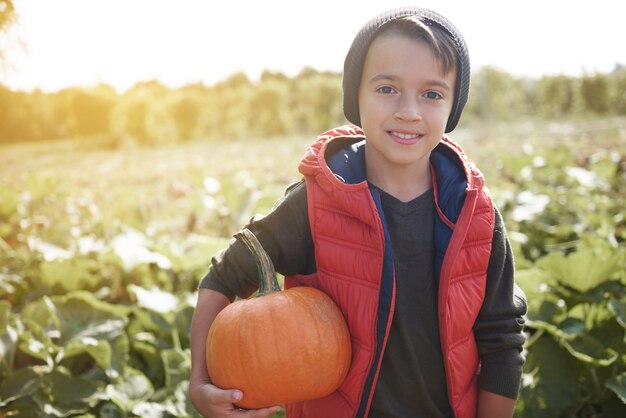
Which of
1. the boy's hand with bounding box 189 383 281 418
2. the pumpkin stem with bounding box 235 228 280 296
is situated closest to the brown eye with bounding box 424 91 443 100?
the pumpkin stem with bounding box 235 228 280 296

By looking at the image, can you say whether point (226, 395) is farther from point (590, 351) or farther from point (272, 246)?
point (590, 351)

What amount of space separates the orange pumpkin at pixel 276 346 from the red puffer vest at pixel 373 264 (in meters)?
0.06

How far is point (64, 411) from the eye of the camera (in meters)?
1.91

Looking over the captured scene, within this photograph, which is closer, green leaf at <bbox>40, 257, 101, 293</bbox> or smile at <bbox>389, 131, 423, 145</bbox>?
smile at <bbox>389, 131, 423, 145</bbox>

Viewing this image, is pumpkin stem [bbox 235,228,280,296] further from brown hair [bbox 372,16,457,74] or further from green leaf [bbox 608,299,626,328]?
green leaf [bbox 608,299,626,328]

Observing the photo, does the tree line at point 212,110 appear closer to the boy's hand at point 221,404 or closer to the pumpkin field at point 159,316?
the pumpkin field at point 159,316

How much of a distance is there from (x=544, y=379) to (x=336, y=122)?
26909 mm

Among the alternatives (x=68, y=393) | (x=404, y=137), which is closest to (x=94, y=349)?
(x=68, y=393)

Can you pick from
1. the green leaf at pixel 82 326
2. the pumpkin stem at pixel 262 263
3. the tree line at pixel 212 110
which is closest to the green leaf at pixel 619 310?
the pumpkin stem at pixel 262 263

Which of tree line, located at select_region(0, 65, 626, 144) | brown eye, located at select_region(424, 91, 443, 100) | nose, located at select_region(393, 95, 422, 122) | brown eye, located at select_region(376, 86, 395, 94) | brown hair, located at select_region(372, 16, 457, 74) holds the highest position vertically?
brown hair, located at select_region(372, 16, 457, 74)

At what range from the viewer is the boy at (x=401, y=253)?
1359mm

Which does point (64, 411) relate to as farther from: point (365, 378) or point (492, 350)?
point (492, 350)

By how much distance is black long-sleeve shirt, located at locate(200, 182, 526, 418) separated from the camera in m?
1.43

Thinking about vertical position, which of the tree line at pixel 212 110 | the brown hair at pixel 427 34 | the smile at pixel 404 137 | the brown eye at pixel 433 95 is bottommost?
the tree line at pixel 212 110
